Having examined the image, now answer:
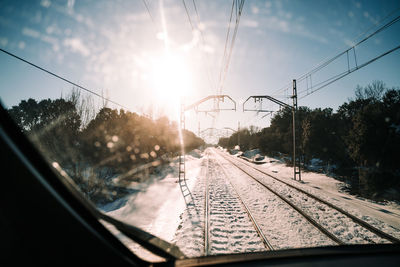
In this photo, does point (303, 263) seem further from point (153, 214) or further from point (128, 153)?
point (128, 153)

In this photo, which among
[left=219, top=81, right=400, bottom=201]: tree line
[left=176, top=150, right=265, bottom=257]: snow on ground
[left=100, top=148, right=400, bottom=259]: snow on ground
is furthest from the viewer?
[left=219, top=81, right=400, bottom=201]: tree line

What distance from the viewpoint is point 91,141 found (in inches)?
488

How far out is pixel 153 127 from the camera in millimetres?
23594

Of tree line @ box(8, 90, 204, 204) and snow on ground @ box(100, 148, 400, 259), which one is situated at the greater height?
tree line @ box(8, 90, 204, 204)

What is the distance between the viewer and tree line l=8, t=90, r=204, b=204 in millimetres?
8156

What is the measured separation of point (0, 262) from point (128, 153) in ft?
56.3

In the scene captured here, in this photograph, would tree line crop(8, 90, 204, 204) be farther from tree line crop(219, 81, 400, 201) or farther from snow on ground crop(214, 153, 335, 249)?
tree line crop(219, 81, 400, 201)

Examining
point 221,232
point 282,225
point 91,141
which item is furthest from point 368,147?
point 91,141

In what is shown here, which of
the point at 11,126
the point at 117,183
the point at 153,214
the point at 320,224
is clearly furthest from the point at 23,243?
the point at 117,183

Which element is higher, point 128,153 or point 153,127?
point 153,127

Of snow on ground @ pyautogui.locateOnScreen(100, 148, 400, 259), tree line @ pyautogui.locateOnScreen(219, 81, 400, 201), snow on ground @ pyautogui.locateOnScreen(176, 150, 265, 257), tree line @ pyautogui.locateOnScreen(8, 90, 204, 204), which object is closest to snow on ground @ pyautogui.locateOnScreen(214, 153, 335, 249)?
snow on ground @ pyautogui.locateOnScreen(100, 148, 400, 259)

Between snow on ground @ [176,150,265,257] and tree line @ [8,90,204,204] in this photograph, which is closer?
snow on ground @ [176,150,265,257]

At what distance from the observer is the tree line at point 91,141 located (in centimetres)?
816

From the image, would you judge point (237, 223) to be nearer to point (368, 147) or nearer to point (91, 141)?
point (91, 141)
